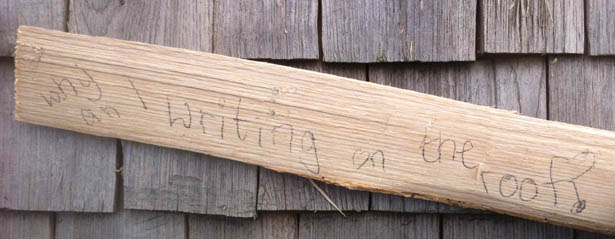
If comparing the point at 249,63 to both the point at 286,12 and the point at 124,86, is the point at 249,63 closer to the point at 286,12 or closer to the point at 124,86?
the point at 286,12

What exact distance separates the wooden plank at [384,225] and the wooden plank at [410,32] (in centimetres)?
45

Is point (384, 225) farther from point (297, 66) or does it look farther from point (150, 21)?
point (150, 21)

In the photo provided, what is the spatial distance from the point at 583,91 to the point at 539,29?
0.70ft

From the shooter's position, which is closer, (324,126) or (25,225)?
(324,126)

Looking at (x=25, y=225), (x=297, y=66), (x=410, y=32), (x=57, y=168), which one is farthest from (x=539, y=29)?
(x=25, y=225)

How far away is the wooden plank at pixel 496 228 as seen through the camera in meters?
1.15

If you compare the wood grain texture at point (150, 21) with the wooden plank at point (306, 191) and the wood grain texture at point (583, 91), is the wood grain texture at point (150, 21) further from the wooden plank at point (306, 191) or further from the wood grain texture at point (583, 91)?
the wood grain texture at point (583, 91)

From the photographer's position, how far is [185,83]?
1103 mm

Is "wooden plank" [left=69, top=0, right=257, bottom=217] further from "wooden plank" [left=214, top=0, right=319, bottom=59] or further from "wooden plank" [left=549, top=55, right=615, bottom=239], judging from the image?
"wooden plank" [left=549, top=55, right=615, bottom=239]

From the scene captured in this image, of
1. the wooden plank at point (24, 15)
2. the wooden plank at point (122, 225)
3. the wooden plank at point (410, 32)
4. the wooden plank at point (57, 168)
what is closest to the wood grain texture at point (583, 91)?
the wooden plank at point (410, 32)

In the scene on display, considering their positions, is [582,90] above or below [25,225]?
above

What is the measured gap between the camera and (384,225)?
119cm

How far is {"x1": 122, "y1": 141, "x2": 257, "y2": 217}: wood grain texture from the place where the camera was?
1.17 m

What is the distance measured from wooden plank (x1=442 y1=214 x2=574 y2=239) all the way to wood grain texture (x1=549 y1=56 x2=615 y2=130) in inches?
12.1
